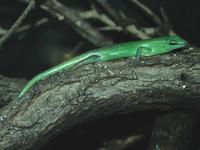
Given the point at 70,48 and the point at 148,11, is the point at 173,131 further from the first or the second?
A: the point at 70,48

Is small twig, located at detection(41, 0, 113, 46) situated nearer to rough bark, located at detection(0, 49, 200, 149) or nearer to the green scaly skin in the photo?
the green scaly skin

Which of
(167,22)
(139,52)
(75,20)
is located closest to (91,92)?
(139,52)

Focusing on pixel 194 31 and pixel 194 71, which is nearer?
pixel 194 71

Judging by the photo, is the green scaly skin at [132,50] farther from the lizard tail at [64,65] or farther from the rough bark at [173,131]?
the rough bark at [173,131]

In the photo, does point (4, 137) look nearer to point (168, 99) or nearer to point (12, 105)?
point (12, 105)

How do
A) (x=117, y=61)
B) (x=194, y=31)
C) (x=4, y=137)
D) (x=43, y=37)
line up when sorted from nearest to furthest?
(x=4, y=137) → (x=117, y=61) → (x=194, y=31) → (x=43, y=37)

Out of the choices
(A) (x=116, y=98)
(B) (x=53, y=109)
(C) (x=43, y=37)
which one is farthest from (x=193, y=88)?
(C) (x=43, y=37)

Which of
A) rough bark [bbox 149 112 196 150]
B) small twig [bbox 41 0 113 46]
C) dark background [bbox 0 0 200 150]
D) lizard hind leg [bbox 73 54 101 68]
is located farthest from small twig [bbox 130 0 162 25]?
rough bark [bbox 149 112 196 150]
